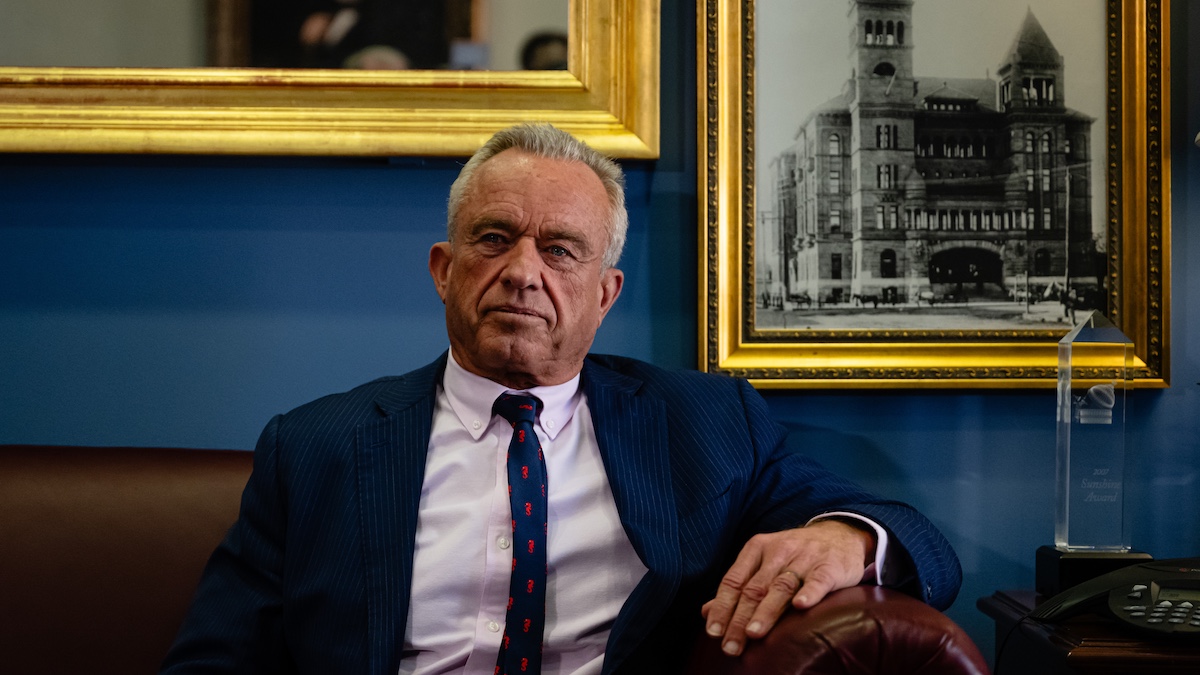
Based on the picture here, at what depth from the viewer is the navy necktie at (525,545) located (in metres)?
1.44

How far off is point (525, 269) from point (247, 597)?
68 cm

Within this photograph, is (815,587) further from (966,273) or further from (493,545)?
(966,273)

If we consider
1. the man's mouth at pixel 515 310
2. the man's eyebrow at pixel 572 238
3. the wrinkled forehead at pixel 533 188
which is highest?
the wrinkled forehead at pixel 533 188

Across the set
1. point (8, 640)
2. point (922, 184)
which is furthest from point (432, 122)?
point (8, 640)

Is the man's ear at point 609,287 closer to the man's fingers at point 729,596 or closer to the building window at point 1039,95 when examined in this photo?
the man's fingers at point 729,596

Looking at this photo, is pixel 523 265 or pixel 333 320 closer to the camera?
pixel 523 265

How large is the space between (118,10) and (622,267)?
3.93 ft

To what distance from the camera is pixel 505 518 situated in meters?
1.54

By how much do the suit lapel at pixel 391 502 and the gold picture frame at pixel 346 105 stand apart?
2.07ft

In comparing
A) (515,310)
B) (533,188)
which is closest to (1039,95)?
(533,188)

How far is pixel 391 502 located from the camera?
1.51 meters

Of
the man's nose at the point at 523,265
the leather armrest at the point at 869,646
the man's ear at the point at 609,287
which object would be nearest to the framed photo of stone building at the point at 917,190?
the man's ear at the point at 609,287

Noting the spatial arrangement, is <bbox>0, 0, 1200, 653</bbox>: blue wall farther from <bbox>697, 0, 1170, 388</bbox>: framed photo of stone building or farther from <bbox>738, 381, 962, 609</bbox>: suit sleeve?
<bbox>738, 381, 962, 609</bbox>: suit sleeve

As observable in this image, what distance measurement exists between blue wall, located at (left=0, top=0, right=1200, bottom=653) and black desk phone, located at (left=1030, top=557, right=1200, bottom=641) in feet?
1.65
